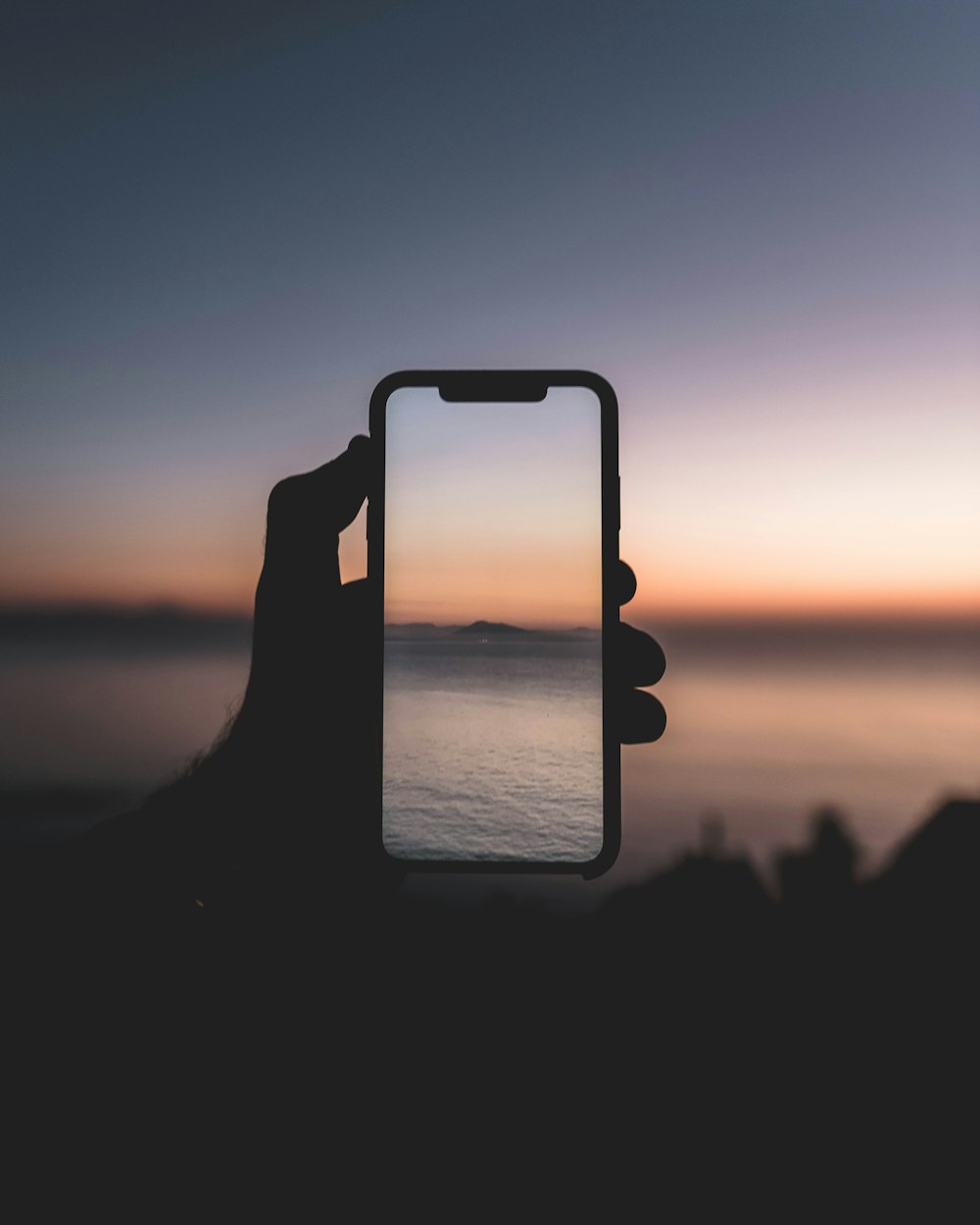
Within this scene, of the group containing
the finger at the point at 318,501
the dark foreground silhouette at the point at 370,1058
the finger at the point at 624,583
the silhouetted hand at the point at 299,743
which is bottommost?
the dark foreground silhouette at the point at 370,1058

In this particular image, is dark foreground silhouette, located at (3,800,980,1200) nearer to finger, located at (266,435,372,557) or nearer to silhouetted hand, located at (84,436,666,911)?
silhouetted hand, located at (84,436,666,911)

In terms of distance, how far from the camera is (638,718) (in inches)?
64.2

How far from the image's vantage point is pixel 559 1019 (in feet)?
8.74

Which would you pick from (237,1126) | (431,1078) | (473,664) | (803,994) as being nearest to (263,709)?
(237,1126)

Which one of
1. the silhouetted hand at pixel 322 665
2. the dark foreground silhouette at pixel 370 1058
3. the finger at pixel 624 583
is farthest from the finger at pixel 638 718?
the dark foreground silhouette at pixel 370 1058

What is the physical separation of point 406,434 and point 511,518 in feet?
4.07

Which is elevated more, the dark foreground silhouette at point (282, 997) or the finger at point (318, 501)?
the finger at point (318, 501)

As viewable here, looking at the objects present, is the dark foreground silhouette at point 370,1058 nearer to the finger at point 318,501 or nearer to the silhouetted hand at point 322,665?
the silhouetted hand at point 322,665

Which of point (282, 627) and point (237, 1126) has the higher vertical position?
point (282, 627)

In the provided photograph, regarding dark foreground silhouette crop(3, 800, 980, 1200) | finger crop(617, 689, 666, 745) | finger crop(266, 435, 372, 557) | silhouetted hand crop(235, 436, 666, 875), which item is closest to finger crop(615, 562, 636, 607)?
silhouetted hand crop(235, 436, 666, 875)

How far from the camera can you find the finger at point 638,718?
1.60 metres

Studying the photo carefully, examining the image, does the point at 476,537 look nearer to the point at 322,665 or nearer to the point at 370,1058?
the point at 322,665

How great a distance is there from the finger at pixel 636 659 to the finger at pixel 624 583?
0.24 ft

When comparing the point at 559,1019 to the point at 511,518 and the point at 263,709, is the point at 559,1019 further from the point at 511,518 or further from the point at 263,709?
the point at 511,518
